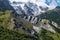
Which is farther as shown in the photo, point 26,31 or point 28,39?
point 26,31

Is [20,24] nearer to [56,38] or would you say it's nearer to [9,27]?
[9,27]

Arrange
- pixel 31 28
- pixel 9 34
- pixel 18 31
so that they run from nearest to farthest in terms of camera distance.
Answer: pixel 9 34 → pixel 18 31 → pixel 31 28

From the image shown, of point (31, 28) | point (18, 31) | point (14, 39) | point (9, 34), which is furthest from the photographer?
point (31, 28)

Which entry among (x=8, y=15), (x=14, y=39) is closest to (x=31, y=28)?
(x=8, y=15)

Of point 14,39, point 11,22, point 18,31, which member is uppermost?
point 11,22

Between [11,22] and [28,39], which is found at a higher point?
[11,22]

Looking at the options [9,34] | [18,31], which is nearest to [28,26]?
[18,31]

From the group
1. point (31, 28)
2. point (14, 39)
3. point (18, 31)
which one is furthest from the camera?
point (31, 28)

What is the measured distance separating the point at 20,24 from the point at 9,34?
30.3 ft

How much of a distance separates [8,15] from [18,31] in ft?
26.7

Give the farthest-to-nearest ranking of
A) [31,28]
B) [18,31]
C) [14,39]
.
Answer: [31,28], [18,31], [14,39]

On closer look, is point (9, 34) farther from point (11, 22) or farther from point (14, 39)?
point (11, 22)

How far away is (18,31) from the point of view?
53938mm

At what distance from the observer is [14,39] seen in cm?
4734
